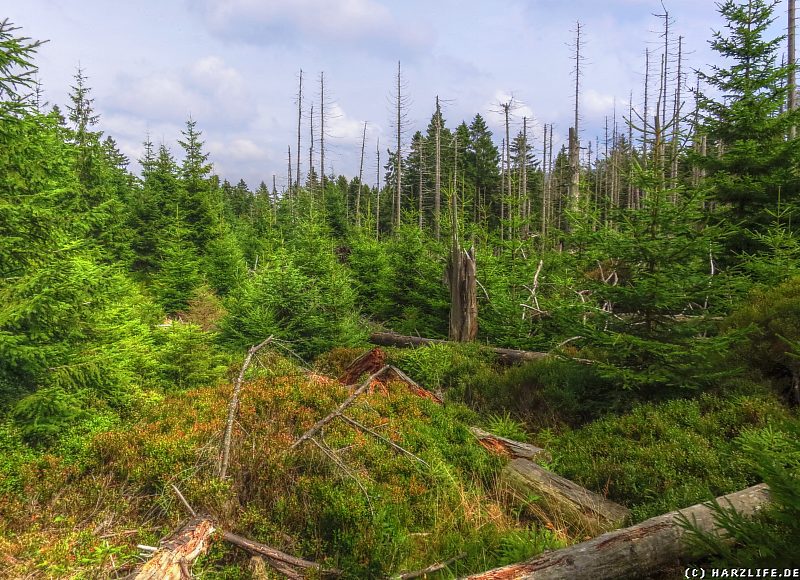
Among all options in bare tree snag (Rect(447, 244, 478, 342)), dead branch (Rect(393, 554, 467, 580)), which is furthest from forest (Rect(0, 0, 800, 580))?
bare tree snag (Rect(447, 244, 478, 342))

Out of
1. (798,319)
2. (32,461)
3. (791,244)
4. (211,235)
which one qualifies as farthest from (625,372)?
(211,235)

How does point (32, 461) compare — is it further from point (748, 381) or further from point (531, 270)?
point (531, 270)

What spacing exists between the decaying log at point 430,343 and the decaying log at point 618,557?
5899mm

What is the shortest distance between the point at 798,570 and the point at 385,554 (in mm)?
3263

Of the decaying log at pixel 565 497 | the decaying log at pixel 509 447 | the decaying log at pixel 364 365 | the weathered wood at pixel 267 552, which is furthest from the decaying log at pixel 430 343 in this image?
the weathered wood at pixel 267 552

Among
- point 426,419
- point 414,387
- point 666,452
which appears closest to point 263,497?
point 426,419

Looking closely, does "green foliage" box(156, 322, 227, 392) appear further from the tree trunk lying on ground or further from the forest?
the tree trunk lying on ground

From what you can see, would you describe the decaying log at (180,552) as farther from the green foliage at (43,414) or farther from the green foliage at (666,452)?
the green foliage at (666,452)

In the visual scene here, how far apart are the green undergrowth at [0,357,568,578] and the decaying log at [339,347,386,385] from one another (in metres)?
3.13

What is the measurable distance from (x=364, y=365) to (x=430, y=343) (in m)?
2.48

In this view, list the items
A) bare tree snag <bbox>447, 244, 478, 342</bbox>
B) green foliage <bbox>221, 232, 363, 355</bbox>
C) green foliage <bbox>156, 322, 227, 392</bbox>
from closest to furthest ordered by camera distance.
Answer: green foliage <bbox>156, 322, 227, 392</bbox> → green foliage <bbox>221, 232, 363, 355</bbox> → bare tree snag <bbox>447, 244, 478, 342</bbox>

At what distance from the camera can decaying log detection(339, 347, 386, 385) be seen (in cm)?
965

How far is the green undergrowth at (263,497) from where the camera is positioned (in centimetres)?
394

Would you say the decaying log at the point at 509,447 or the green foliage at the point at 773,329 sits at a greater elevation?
the green foliage at the point at 773,329
